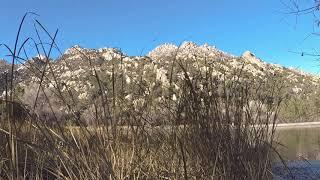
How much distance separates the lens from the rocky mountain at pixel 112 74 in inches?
121

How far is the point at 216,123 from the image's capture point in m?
3.16

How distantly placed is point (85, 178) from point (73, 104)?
0.59 m

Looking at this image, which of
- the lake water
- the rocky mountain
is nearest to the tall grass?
the rocky mountain

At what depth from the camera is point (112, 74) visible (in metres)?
3.06

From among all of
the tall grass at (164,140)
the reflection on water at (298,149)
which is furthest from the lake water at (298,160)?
the tall grass at (164,140)

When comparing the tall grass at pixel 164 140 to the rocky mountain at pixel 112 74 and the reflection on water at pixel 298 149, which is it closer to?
the rocky mountain at pixel 112 74

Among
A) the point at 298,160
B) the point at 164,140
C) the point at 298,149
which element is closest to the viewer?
the point at 164,140

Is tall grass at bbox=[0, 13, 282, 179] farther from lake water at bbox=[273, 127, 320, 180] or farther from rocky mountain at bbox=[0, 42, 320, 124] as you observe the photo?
lake water at bbox=[273, 127, 320, 180]

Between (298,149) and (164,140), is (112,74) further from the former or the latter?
(298,149)

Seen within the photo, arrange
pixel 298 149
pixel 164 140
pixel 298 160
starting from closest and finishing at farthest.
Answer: pixel 164 140
pixel 298 160
pixel 298 149

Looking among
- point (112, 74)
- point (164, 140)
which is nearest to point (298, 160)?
point (164, 140)

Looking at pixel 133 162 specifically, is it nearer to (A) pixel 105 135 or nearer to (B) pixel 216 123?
(A) pixel 105 135

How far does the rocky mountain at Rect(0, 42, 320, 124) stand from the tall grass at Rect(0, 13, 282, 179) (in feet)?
0.12

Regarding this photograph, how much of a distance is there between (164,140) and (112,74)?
1.00 m
